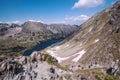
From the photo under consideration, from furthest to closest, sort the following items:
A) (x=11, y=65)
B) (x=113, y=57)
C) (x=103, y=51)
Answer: (x=103, y=51), (x=113, y=57), (x=11, y=65)

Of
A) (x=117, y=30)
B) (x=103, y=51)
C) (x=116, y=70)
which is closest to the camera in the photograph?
(x=116, y=70)

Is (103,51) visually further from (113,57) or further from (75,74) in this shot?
(75,74)

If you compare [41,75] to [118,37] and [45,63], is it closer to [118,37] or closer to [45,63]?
[45,63]

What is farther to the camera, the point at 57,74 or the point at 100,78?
the point at 100,78

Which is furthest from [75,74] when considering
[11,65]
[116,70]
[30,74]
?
[116,70]

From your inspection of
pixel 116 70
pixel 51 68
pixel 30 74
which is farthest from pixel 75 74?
pixel 116 70

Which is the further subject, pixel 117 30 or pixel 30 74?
pixel 117 30

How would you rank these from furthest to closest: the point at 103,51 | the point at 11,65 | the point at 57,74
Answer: the point at 103,51
the point at 11,65
the point at 57,74

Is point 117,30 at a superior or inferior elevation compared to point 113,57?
superior

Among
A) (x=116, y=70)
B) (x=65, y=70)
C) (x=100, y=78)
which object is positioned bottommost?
(x=116, y=70)
